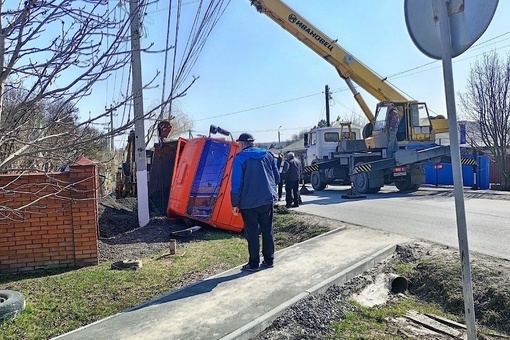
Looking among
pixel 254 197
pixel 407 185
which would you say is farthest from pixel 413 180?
pixel 254 197

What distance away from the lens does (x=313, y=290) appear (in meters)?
4.34

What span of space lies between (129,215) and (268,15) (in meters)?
9.92

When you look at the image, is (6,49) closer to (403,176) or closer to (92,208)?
(92,208)

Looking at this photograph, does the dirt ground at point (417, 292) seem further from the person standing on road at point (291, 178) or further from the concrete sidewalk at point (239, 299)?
the person standing on road at point (291, 178)

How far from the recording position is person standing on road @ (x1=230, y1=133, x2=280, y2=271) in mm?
5391

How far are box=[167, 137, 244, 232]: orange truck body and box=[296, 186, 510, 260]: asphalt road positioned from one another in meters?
2.77

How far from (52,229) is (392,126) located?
13398 millimetres

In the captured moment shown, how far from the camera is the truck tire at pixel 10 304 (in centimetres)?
405

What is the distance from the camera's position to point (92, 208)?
6191 millimetres

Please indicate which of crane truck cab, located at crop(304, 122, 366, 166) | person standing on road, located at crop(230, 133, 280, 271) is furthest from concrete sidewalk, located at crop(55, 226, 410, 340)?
crane truck cab, located at crop(304, 122, 366, 166)

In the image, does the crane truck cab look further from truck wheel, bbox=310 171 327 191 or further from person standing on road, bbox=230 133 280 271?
person standing on road, bbox=230 133 280 271

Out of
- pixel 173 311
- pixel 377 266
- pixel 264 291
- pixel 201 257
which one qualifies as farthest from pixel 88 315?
pixel 377 266

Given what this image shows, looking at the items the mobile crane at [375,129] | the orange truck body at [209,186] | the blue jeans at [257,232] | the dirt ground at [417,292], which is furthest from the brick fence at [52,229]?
the mobile crane at [375,129]

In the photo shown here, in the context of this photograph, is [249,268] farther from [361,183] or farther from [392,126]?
[392,126]
